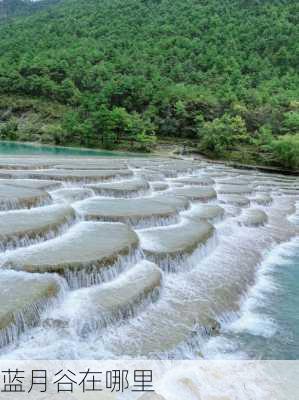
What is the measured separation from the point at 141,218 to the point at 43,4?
162847 mm

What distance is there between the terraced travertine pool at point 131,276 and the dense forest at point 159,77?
22616mm

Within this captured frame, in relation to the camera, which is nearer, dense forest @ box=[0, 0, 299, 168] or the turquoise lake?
the turquoise lake

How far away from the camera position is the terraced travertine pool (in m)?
6.95

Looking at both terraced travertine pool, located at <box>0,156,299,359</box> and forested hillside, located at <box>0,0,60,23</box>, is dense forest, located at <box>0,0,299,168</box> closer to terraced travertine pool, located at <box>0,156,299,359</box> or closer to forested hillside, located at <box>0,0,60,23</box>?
terraced travertine pool, located at <box>0,156,299,359</box>

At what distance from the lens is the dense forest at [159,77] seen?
1687 inches

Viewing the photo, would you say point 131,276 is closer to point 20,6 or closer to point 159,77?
point 159,77

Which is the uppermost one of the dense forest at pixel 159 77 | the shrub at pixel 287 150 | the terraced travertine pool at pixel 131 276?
the dense forest at pixel 159 77

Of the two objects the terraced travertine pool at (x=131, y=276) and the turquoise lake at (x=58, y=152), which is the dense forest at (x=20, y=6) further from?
the terraced travertine pool at (x=131, y=276)

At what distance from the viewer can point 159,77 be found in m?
58.1

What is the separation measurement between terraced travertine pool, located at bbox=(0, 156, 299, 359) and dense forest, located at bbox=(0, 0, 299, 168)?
890 inches

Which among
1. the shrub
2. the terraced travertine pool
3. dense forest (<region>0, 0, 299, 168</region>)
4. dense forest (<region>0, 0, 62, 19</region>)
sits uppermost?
dense forest (<region>0, 0, 62, 19</region>)

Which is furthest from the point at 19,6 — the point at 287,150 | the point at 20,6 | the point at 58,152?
the point at 287,150

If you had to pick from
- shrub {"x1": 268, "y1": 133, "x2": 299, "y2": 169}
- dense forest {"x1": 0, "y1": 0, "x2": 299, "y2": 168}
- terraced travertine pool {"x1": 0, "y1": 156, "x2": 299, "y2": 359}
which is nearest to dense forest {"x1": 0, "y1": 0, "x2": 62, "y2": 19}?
dense forest {"x1": 0, "y1": 0, "x2": 299, "y2": 168}

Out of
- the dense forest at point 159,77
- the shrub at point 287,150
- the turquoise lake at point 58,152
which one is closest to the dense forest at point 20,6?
the dense forest at point 159,77
